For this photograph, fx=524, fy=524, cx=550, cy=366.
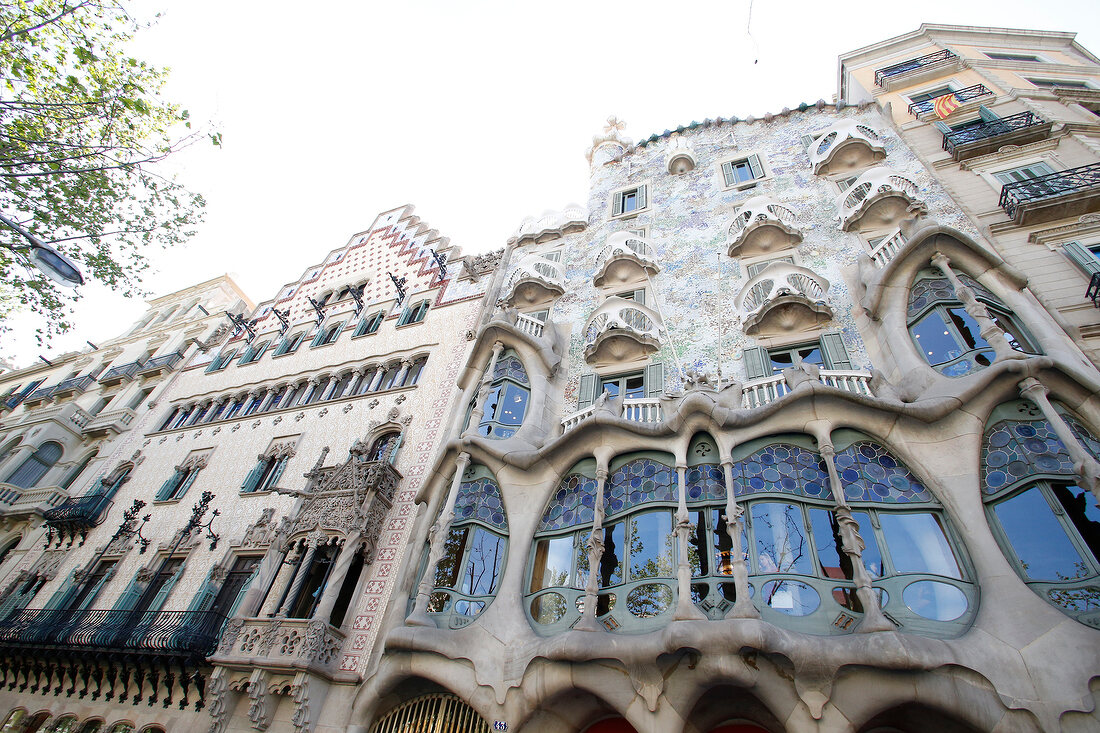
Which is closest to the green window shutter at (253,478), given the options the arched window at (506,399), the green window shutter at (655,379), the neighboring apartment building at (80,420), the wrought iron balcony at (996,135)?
the neighboring apartment building at (80,420)

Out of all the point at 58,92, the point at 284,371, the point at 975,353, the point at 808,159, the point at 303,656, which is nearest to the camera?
the point at 975,353

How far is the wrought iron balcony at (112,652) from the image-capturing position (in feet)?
38.2

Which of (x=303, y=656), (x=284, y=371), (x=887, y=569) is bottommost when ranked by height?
(x=303, y=656)

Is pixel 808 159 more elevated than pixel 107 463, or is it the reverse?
pixel 808 159

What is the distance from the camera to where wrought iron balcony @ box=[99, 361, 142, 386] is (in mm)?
24703

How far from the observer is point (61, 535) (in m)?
17.9

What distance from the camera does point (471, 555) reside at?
10258mm

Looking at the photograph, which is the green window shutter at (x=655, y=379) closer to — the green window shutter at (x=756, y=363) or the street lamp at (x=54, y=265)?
the green window shutter at (x=756, y=363)

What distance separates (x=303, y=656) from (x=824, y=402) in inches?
414

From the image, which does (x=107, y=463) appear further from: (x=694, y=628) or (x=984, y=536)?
(x=984, y=536)

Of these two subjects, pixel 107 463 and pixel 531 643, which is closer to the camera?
pixel 531 643

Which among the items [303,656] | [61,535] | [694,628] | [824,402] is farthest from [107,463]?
[824,402]

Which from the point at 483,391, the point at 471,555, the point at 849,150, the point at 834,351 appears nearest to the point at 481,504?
the point at 471,555

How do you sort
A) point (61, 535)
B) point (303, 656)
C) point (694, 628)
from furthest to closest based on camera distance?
point (61, 535) → point (303, 656) → point (694, 628)
